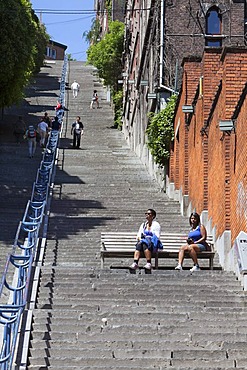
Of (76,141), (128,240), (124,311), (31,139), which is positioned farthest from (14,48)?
(124,311)

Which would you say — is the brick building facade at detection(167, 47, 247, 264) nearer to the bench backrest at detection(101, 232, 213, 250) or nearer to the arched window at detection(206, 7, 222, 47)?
the bench backrest at detection(101, 232, 213, 250)

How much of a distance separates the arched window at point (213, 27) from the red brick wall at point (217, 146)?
285 inches

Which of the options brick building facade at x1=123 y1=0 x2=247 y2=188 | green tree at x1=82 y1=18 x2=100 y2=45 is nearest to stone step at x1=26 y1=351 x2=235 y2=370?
brick building facade at x1=123 y1=0 x2=247 y2=188

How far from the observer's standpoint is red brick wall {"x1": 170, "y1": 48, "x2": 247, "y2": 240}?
17500mm

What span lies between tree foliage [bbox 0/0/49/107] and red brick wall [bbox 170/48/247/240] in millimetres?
9852

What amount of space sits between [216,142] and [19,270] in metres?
6.69

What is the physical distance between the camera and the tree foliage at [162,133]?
28141 mm

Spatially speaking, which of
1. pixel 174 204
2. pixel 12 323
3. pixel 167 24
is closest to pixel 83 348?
pixel 12 323

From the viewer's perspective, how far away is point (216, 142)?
65.3ft

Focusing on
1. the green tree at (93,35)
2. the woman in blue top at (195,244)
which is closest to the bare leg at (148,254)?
the woman in blue top at (195,244)

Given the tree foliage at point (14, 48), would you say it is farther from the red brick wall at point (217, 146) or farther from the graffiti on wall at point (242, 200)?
the graffiti on wall at point (242, 200)

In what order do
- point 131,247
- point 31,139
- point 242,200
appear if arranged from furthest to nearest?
point 31,139, point 131,247, point 242,200

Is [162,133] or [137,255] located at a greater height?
[162,133]

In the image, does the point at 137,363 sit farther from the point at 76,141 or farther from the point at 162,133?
the point at 76,141
